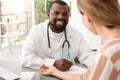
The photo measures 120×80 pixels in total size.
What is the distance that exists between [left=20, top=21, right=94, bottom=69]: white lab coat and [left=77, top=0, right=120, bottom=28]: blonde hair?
0.79m

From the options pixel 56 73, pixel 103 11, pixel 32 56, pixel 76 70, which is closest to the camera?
pixel 103 11

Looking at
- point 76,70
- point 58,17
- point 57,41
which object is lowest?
point 76,70

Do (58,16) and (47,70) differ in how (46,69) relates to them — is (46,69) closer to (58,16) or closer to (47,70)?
(47,70)

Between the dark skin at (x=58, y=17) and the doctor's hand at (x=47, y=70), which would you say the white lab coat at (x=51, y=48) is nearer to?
the dark skin at (x=58, y=17)

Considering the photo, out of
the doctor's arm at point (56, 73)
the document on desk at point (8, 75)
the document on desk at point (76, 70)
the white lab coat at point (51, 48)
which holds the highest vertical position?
the white lab coat at point (51, 48)

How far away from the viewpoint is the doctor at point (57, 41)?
1568mm

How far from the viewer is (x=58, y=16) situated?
5.28 feet

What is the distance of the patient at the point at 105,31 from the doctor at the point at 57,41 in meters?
0.80

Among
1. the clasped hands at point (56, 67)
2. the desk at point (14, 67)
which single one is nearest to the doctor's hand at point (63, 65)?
the clasped hands at point (56, 67)

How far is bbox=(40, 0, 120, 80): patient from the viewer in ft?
2.22

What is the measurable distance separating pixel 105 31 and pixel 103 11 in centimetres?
7

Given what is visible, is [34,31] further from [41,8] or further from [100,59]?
[41,8]

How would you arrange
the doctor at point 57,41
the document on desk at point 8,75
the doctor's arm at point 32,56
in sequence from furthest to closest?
the doctor at point 57,41, the doctor's arm at point 32,56, the document on desk at point 8,75

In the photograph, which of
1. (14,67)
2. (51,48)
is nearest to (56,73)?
(14,67)
